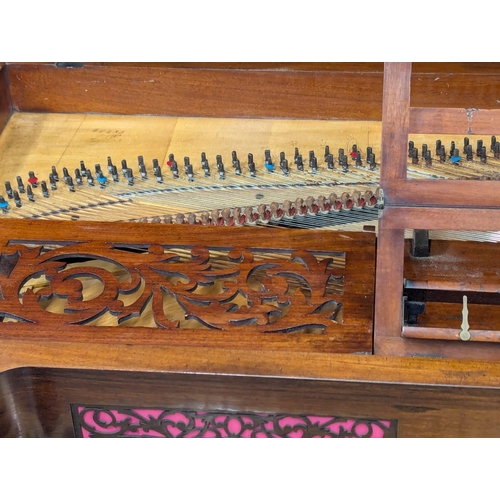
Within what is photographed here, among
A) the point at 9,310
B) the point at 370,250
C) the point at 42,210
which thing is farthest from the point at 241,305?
the point at 42,210

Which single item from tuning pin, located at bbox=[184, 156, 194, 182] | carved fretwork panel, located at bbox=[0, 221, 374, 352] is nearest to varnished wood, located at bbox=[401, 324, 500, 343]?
carved fretwork panel, located at bbox=[0, 221, 374, 352]

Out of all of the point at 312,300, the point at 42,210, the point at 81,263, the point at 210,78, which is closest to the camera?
the point at 312,300

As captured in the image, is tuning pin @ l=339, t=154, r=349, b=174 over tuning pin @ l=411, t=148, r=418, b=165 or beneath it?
beneath

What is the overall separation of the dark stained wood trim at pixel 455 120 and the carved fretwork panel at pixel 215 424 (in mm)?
802

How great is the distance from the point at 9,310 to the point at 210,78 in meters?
1.22

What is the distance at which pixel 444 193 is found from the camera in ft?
8.40

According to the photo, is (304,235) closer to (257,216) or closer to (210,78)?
(257,216)

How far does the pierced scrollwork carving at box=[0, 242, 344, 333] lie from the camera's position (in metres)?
2.77

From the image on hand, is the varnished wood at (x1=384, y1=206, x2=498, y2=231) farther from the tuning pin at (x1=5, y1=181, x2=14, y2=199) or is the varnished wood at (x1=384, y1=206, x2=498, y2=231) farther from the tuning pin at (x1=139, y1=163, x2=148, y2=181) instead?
the tuning pin at (x1=5, y1=181, x2=14, y2=199)

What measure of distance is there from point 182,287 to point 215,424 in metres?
0.38

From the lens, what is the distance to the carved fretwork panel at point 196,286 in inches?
108

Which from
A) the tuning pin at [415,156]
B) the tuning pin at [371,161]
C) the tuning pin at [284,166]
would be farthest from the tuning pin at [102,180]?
the tuning pin at [415,156]

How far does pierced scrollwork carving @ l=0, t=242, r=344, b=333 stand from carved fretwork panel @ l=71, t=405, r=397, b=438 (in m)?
0.24

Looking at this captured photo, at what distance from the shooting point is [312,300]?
2.78 meters
